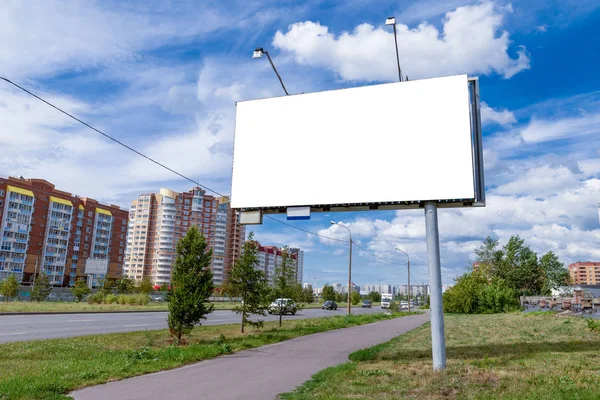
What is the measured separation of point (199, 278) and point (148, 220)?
128382 millimetres

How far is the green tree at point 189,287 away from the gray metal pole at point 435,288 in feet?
26.5

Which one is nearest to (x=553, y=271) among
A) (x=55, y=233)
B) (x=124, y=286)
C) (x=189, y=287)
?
(x=124, y=286)

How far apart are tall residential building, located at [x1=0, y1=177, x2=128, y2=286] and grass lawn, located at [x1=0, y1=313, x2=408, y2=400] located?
262 feet

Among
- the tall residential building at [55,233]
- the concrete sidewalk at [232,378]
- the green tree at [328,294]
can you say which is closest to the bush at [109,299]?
the green tree at [328,294]

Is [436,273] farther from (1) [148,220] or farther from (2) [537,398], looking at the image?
(1) [148,220]

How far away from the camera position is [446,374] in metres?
9.36

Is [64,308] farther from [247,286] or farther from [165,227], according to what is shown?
[165,227]

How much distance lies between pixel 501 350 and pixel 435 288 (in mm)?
4286

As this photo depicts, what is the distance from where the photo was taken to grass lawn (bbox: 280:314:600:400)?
7609 millimetres

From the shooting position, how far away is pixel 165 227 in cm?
13212

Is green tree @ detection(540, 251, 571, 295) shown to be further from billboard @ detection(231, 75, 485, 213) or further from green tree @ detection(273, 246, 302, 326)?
billboard @ detection(231, 75, 485, 213)

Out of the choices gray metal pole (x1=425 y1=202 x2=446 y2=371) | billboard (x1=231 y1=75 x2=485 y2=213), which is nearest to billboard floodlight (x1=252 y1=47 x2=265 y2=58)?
billboard (x1=231 y1=75 x2=485 y2=213)

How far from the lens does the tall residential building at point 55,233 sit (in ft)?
297

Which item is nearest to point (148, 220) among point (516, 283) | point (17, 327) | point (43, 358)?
point (516, 283)
